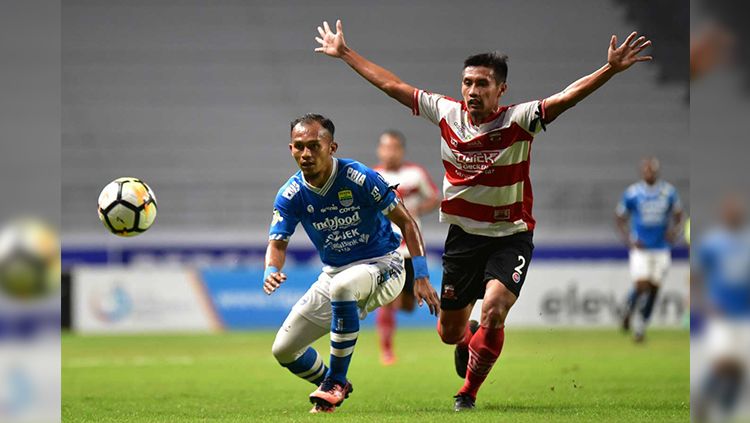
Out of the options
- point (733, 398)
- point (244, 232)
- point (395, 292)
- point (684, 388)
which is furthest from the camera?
point (244, 232)

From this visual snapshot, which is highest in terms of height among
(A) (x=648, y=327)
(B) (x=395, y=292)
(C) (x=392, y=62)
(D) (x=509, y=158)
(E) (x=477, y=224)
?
(C) (x=392, y=62)

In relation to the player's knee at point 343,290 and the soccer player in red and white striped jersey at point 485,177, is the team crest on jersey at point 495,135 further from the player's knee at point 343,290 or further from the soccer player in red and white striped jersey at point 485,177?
the player's knee at point 343,290

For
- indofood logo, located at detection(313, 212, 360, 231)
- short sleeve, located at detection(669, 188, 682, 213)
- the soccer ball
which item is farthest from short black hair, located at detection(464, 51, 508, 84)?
short sleeve, located at detection(669, 188, 682, 213)

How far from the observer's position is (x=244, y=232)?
63.3ft

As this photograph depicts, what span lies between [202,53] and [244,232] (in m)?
4.26

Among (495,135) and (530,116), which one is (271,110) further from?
(530,116)

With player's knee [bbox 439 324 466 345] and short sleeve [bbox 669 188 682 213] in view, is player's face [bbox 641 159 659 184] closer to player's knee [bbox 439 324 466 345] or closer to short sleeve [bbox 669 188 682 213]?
short sleeve [bbox 669 188 682 213]

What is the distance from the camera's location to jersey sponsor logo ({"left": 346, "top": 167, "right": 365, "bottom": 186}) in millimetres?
6412

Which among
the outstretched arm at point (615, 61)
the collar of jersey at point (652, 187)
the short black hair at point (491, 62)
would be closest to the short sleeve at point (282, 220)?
the short black hair at point (491, 62)

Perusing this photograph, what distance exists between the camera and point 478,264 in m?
6.76

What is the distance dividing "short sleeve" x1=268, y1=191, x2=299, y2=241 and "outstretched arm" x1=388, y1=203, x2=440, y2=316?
64cm

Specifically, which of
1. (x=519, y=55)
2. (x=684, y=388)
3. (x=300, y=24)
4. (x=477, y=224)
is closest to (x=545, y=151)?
(x=519, y=55)

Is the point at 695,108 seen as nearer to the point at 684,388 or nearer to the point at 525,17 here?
the point at 684,388

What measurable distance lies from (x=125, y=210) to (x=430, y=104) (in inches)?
87.7
